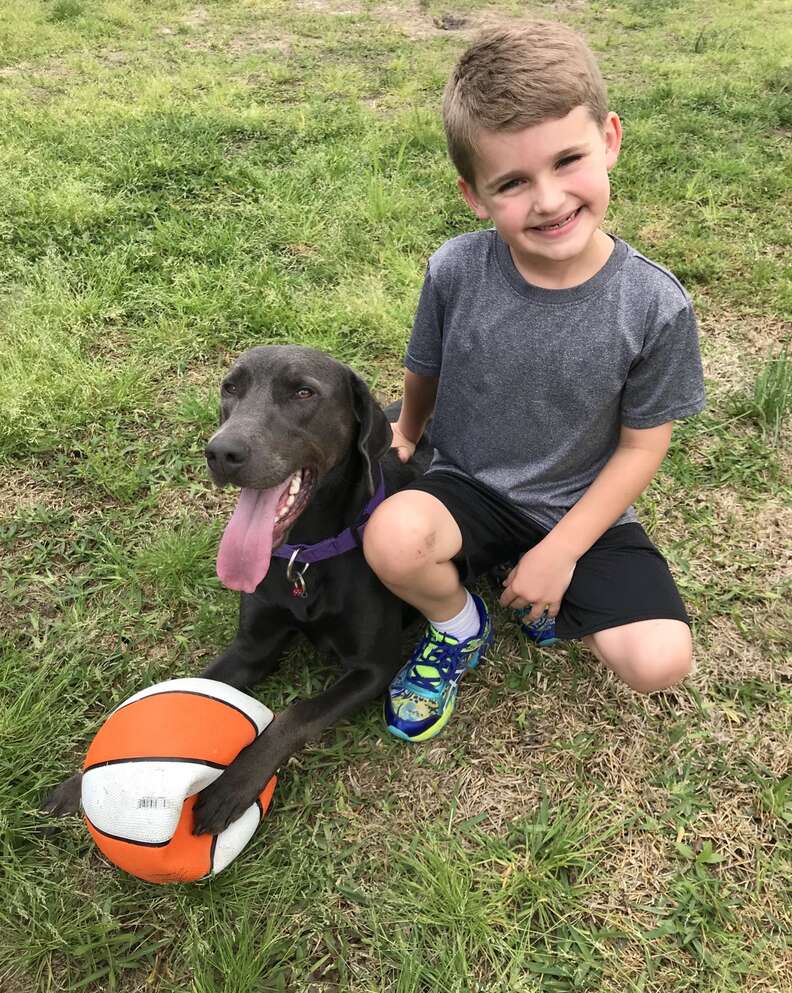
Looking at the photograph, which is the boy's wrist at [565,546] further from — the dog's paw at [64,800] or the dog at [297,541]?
the dog's paw at [64,800]

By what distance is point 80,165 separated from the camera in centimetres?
574

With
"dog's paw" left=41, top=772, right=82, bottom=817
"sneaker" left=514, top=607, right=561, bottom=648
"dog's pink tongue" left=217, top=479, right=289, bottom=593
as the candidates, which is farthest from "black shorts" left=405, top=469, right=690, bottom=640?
"dog's paw" left=41, top=772, right=82, bottom=817

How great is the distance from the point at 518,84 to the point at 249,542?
1.47m

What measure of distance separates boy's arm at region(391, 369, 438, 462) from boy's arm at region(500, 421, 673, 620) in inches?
28.3

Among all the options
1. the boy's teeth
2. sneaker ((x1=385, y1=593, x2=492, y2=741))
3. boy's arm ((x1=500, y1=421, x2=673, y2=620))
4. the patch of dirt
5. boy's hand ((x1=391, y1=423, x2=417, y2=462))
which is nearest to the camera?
the boy's teeth

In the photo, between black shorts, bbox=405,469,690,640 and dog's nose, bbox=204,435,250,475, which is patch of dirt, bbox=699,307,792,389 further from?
dog's nose, bbox=204,435,250,475

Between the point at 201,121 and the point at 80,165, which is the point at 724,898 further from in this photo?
the point at 201,121

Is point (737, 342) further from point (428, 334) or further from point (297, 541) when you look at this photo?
point (297, 541)

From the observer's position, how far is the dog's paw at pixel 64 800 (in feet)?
7.38

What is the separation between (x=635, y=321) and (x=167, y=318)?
304cm

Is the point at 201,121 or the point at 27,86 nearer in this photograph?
the point at 201,121

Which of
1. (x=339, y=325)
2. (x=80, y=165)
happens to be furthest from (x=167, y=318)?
(x=80, y=165)

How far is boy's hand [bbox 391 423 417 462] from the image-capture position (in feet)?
9.37

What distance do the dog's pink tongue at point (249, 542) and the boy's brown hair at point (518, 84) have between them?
3.79ft
